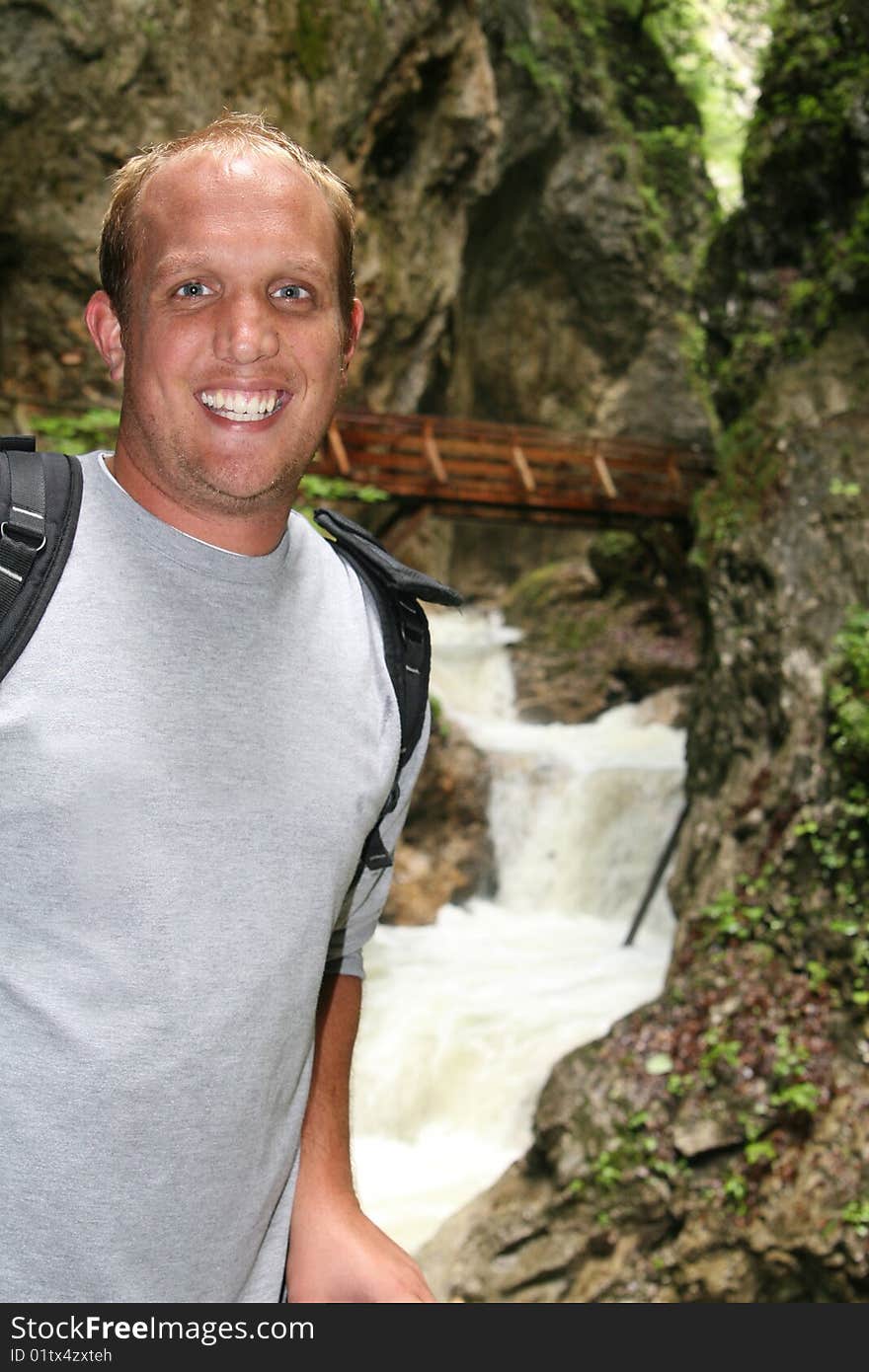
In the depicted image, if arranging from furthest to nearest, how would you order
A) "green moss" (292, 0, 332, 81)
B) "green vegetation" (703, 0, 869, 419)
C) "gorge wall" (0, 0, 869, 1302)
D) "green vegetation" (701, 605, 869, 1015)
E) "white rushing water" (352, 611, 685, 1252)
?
"green moss" (292, 0, 332, 81), "green vegetation" (703, 0, 869, 419), "white rushing water" (352, 611, 685, 1252), "green vegetation" (701, 605, 869, 1015), "gorge wall" (0, 0, 869, 1302)

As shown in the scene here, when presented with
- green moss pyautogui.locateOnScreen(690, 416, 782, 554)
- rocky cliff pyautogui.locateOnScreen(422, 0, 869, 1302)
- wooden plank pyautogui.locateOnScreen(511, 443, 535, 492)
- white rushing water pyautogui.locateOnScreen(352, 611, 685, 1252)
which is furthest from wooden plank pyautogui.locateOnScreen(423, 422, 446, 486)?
rocky cliff pyautogui.locateOnScreen(422, 0, 869, 1302)

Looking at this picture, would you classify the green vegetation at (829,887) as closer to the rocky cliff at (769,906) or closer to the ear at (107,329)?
the rocky cliff at (769,906)

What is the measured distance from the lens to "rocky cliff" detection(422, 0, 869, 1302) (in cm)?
661

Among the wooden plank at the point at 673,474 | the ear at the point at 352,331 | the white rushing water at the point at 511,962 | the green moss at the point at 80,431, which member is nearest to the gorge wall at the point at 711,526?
the green moss at the point at 80,431

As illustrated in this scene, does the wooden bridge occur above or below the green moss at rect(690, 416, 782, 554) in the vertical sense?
below

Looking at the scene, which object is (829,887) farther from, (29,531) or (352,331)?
(29,531)

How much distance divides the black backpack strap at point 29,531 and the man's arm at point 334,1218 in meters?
0.62

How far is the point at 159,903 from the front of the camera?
45.2 inches

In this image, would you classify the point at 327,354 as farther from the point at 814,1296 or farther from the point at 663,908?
the point at 663,908

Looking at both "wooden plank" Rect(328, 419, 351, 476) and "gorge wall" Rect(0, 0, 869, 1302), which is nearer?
"gorge wall" Rect(0, 0, 869, 1302)

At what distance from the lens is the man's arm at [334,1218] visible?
1.32m

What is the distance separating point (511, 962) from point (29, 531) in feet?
34.2

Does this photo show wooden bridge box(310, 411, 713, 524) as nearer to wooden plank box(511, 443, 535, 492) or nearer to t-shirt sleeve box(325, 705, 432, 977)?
wooden plank box(511, 443, 535, 492)

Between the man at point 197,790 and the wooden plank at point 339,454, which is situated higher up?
the man at point 197,790
